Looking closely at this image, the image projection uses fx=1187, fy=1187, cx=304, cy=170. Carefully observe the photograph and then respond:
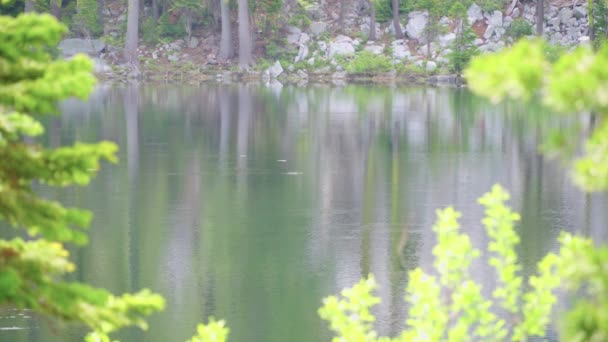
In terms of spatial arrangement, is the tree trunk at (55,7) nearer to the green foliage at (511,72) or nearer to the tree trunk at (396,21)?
the tree trunk at (396,21)

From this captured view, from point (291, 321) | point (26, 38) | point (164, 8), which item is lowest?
point (291, 321)

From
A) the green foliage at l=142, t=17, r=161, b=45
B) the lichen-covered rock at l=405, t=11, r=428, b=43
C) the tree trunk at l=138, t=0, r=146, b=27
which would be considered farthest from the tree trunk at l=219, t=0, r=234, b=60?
the lichen-covered rock at l=405, t=11, r=428, b=43

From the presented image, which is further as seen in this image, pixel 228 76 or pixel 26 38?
pixel 228 76

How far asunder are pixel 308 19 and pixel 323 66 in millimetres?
2660

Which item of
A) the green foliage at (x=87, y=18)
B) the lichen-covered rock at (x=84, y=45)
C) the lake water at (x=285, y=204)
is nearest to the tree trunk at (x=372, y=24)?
the lichen-covered rock at (x=84, y=45)

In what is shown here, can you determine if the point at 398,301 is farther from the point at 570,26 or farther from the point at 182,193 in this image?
the point at 570,26

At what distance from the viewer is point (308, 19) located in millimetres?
58406

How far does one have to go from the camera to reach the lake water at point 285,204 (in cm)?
1404

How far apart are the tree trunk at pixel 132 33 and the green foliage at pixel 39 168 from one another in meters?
52.3

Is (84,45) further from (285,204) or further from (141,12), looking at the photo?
(285,204)

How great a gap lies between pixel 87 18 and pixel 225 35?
7.17 metres

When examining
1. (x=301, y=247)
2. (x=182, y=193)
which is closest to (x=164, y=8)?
(x=182, y=193)

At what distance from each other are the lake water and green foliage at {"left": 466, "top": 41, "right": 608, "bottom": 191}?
389 inches

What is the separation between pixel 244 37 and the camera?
55.9m
